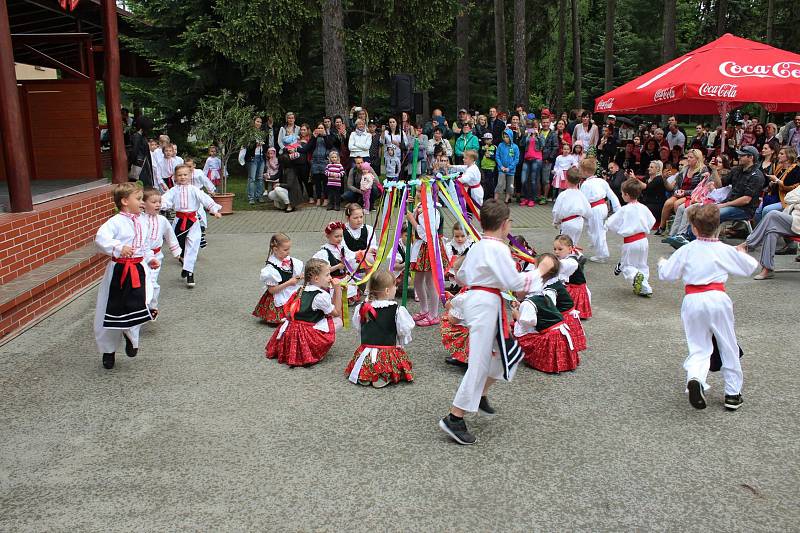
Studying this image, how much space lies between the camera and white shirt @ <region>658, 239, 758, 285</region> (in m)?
5.39

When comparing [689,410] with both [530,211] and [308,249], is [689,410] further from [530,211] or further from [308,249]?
[530,211]

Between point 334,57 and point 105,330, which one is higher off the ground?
point 334,57

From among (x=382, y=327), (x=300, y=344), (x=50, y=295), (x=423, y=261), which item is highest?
(x=423, y=261)

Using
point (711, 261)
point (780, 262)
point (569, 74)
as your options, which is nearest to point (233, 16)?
point (780, 262)

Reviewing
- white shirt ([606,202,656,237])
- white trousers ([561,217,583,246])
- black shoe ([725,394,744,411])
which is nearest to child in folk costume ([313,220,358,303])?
white trousers ([561,217,583,246])

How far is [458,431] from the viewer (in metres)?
4.80

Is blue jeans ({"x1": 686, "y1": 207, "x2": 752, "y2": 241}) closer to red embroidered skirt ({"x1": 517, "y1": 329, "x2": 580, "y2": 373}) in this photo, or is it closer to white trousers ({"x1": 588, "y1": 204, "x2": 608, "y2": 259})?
white trousers ({"x1": 588, "y1": 204, "x2": 608, "y2": 259})

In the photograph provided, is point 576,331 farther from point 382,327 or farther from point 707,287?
point 382,327

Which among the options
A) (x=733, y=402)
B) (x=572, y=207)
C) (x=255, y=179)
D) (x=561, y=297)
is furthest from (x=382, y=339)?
(x=255, y=179)

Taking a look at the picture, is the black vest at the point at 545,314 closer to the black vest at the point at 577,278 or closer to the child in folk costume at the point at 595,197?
the black vest at the point at 577,278

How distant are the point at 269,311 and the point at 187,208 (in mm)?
2712

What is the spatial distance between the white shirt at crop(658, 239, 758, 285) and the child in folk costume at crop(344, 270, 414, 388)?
226cm

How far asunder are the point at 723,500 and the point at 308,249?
28.3ft

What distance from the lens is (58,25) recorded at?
14.2 meters
